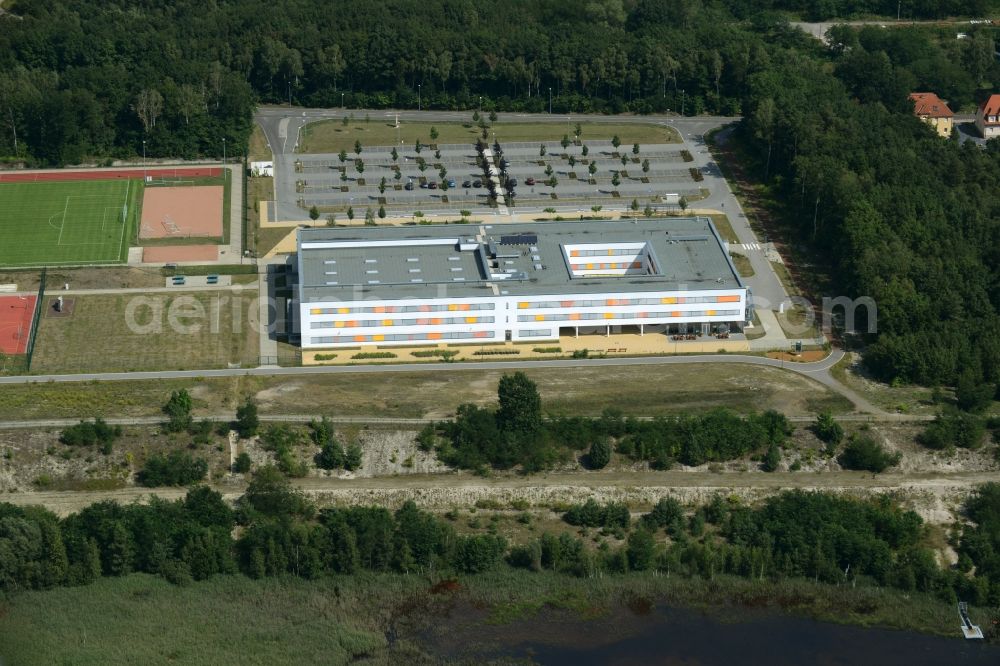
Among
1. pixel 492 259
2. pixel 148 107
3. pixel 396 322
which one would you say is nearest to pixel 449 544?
pixel 396 322

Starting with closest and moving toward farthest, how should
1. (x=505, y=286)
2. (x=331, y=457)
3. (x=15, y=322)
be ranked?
(x=331, y=457) → (x=505, y=286) → (x=15, y=322)

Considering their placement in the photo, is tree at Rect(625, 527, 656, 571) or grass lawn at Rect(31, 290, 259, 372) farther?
grass lawn at Rect(31, 290, 259, 372)

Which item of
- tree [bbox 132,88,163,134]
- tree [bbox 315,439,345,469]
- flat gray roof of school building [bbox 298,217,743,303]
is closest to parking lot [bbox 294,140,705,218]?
flat gray roof of school building [bbox 298,217,743,303]

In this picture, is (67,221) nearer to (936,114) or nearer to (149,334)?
(149,334)

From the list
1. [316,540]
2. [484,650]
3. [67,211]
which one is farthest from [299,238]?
[484,650]

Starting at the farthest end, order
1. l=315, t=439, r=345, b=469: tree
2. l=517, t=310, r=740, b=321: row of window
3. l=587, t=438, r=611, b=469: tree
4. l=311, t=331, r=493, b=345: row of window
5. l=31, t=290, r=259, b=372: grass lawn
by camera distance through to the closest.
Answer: l=517, t=310, r=740, b=321: row of window, l=311, t=331, r=493, b=345: row of window, l=31, t=290, r=259, b=372: grass lawn, l=587, t=438, r=611, b=469: tree, l=315, t=439, r=345, b=469: tree

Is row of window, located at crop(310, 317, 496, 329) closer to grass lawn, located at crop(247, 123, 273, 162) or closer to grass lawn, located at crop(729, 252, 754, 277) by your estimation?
grass lawn, located at crop(729, 252, 754, 277)

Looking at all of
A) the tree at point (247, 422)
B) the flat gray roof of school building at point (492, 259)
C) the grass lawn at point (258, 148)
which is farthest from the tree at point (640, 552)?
the grass lawn at point (258, 148)

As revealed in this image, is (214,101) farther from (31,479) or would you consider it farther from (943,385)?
(943,385)
